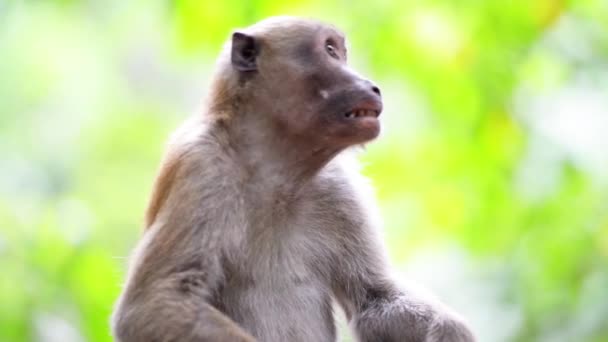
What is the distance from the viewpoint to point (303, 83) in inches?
213

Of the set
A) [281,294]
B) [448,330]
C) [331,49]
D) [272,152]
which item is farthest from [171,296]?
[331,49]

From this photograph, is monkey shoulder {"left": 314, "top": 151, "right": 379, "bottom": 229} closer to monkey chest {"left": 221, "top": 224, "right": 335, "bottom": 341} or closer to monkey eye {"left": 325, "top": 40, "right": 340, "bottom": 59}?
monkey chest {"left": 221, "top": 224, "right": 335, "bottom": 341}

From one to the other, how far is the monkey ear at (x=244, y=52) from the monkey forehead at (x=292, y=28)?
5 centimetres

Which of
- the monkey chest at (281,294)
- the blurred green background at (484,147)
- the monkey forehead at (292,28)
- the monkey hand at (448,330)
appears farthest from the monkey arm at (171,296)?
the blurred green background at (484,147)

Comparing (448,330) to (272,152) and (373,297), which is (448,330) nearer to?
(373,297)

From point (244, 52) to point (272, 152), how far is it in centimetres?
42

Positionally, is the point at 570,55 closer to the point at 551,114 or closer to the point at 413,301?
the point at 551,114

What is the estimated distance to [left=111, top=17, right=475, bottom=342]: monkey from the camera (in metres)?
4.97

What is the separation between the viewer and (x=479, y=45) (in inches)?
330

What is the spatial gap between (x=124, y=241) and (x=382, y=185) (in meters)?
1.82

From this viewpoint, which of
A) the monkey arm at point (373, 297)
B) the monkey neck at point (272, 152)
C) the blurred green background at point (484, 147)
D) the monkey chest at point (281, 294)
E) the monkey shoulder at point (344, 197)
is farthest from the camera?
the blurred green background at point (484, 147)

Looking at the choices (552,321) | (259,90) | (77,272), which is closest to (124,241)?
(77,272)

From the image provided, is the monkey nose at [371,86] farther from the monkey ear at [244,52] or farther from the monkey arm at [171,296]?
the monkey arm at [171,296]

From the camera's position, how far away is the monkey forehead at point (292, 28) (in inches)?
217
